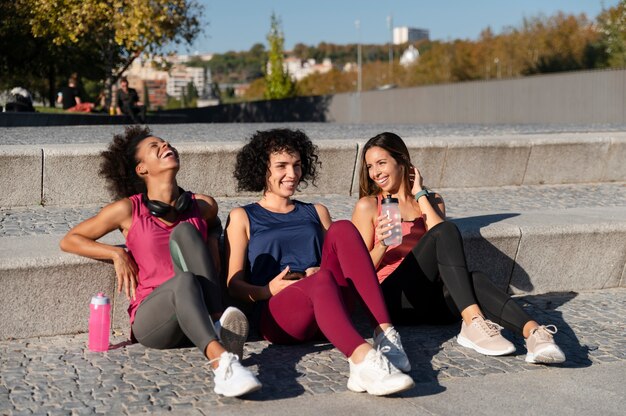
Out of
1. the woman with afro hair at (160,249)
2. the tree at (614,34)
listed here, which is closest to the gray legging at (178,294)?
the woman with afro hair at (160,249)

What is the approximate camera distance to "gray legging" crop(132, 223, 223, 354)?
15.8ft

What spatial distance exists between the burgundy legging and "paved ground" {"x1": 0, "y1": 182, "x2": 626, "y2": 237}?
8.45 ft

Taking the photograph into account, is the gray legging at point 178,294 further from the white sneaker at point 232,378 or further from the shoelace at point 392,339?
the shoelace at point 392,339

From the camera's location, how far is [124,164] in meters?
5.48

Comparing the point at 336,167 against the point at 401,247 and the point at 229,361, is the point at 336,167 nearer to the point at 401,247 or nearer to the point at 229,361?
the point at 401,247

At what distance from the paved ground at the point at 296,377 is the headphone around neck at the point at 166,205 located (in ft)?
2.41

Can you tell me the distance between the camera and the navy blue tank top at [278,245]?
217 inches

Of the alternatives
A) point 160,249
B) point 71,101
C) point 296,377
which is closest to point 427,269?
point 296,377

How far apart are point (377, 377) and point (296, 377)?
54 cm

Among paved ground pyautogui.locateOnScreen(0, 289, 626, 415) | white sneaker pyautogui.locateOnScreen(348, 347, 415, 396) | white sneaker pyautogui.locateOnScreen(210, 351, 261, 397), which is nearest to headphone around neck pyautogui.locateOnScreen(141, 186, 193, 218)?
paved ground pyautogui.locateOnScreen(0, 289, 626, 415)

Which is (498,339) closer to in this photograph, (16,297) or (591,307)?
(591,307)

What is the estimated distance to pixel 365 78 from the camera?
91125 millimetres

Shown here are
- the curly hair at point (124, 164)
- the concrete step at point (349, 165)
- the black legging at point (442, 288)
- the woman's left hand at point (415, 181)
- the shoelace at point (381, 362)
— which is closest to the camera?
the shoelace at point (381, 362)

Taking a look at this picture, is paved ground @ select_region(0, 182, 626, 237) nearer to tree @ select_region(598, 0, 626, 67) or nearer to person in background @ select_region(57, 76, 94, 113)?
person in background @ select_region(57, 76, 94, 113)
